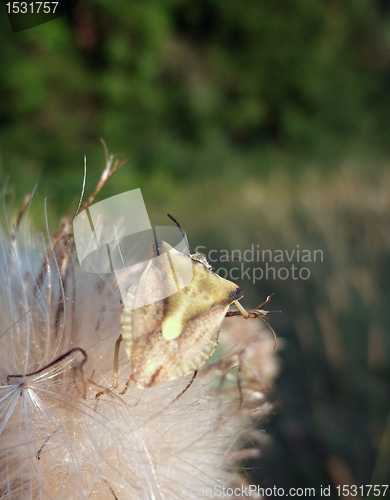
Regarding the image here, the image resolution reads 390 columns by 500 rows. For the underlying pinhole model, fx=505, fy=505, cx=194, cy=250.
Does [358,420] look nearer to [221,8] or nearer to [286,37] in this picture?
[286,37]

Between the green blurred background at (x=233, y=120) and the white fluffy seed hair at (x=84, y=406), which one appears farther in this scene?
the green blurred background at (x=233, y=120)

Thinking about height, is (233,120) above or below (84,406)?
below

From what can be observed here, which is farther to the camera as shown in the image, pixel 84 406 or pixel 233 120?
pixel 233 120

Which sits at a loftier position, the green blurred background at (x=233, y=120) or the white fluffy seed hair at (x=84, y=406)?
the white fluffy seed hair at (x=84, y=406)

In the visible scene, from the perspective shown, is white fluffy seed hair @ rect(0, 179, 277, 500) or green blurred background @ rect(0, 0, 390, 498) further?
green blurred background @ rect(0, 0, 390, 498)

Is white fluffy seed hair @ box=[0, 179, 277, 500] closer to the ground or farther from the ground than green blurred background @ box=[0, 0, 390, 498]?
farther from the ground
